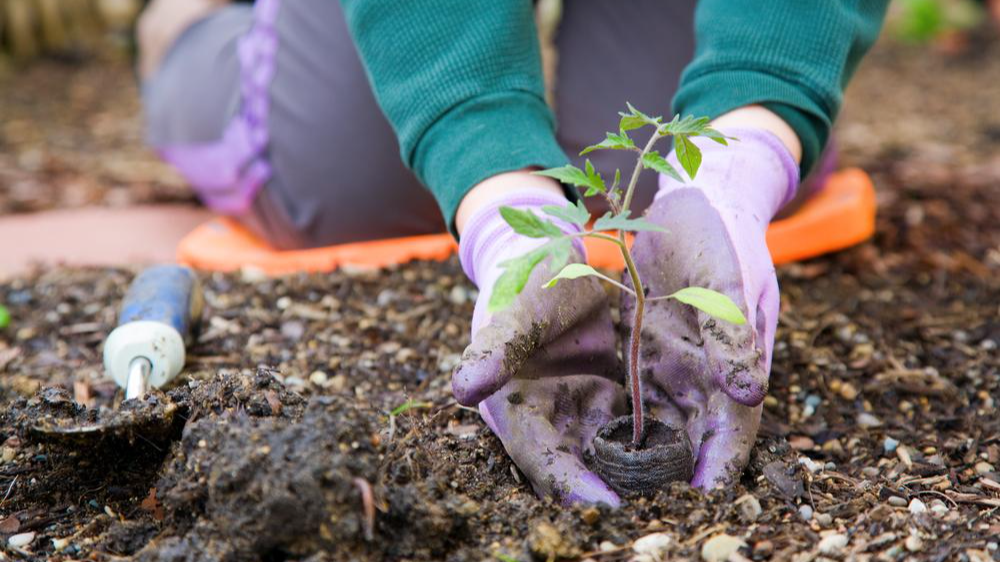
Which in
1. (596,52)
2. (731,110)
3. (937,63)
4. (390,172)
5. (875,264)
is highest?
(731,110)

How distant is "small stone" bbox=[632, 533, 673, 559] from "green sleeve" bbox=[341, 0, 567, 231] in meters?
0.54

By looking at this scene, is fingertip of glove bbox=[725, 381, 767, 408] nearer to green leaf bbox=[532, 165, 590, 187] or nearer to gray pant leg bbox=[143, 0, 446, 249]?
green leaf bbox=[532, 165, 590, 187]

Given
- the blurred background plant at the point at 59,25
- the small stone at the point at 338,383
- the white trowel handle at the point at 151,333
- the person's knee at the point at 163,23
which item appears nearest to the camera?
the white trowel handle at the point at 151,333

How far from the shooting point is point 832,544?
0.97 meters

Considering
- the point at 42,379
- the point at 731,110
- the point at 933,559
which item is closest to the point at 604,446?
the point at 933,559

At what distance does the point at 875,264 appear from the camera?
198 centimetres

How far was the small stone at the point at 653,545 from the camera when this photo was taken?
945mm

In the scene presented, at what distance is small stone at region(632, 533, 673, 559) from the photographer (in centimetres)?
94

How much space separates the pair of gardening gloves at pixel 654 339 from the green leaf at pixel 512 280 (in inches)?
7.0

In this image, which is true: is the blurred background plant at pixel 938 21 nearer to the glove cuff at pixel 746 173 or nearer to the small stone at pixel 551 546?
the glove cuff at pixel 746 173

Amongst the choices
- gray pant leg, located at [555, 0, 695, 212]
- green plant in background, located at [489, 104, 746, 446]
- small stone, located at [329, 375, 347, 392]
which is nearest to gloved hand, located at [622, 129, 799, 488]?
green plant in background, located at [489, 104, 746, 446]

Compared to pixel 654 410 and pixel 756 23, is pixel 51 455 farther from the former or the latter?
pixel 756 23

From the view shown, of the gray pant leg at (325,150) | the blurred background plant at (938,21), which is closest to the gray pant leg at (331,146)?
the gray pant leg at (325,150)

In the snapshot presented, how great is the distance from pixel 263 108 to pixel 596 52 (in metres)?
0.70
